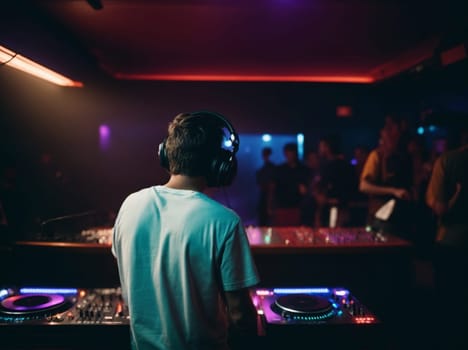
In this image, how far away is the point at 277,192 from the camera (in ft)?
17.1

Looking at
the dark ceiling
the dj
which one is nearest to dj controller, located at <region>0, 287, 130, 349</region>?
the dj

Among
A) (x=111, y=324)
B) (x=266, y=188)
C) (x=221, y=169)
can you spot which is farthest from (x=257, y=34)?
(x=111, y=324)

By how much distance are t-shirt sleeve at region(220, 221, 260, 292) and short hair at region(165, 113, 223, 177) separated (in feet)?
0.85

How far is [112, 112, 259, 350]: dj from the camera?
1.07 meters

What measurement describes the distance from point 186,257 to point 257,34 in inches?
140

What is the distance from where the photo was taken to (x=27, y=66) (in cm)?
311

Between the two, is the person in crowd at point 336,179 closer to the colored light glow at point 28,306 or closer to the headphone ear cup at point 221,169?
the headphone ear cup at point 221,169

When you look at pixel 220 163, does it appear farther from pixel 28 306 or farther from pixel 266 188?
pixel 266 188

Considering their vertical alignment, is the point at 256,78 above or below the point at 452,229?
above

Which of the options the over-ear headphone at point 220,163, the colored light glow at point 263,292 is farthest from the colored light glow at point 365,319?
the over-ear headphone at point 220,163

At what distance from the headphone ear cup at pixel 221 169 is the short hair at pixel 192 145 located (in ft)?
0.10

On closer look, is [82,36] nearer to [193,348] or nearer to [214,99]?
[214,99]

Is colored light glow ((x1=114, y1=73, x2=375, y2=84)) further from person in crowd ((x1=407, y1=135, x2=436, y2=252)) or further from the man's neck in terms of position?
the man's neck

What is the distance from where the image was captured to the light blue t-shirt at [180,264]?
1071 mm
